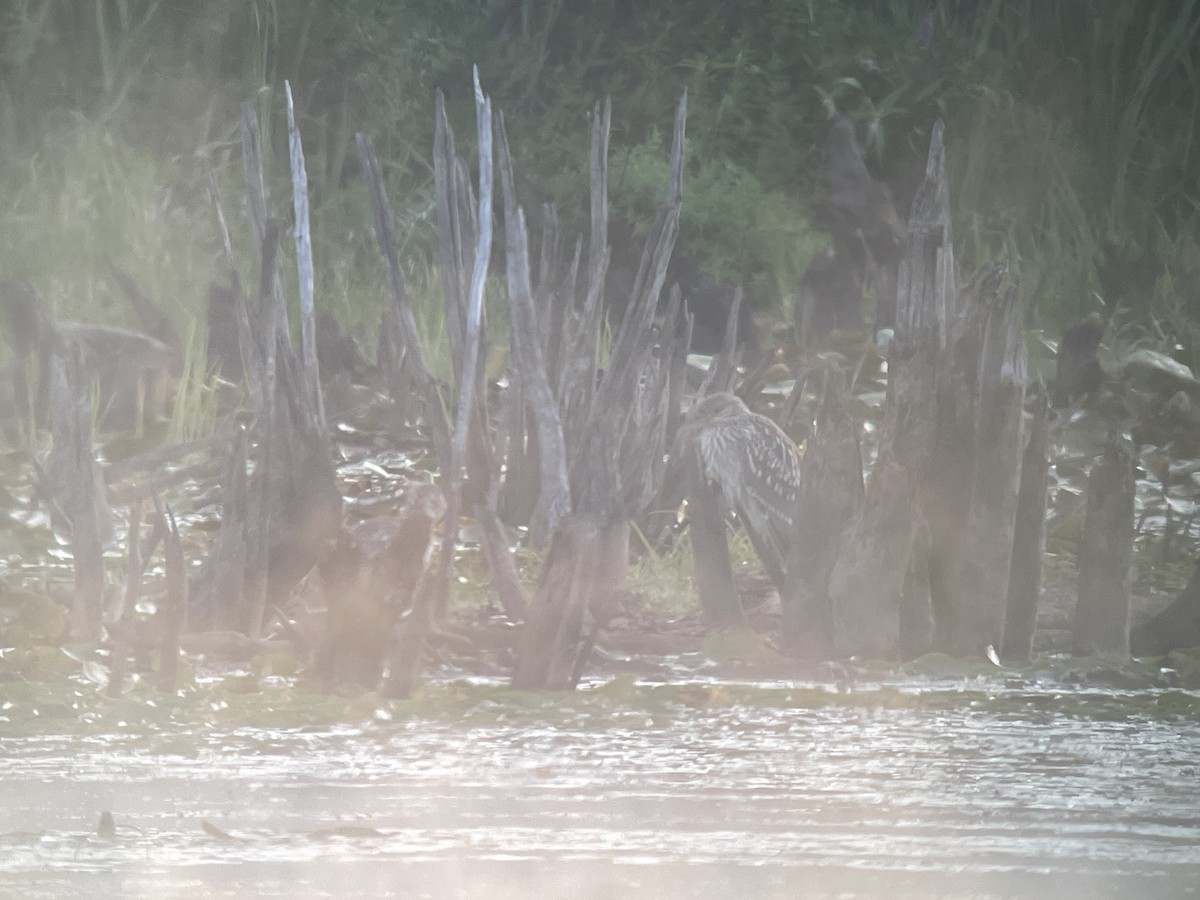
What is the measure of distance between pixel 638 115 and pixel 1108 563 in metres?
2.61

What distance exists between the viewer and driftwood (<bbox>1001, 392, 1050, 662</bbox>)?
362 centimetres

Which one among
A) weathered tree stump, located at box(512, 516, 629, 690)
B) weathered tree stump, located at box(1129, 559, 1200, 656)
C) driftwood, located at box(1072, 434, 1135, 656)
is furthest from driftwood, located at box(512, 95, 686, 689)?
weathered tree stump, located at box(1129, 559, 1200, 656)

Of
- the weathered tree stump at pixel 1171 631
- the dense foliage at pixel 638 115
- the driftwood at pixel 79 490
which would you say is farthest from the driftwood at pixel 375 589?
the dense foliage at pixel 638 115

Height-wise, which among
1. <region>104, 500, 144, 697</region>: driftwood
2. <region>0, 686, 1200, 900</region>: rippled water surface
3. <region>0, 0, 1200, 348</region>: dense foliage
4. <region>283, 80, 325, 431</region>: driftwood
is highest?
<region>0, 0, 1200, 348</region>: dense foliage

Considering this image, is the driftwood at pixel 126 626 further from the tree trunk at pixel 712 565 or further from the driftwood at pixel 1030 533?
the driftwood at pixel 1030 533

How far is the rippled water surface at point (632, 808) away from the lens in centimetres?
241

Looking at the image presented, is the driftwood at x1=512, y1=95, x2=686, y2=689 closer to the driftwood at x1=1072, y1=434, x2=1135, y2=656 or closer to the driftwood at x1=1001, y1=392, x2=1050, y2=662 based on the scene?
the driftwood at x1=1001, y1=392, x2=1050, y2=662

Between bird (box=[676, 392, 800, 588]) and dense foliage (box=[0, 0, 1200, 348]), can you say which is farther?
dense foliage (box=[0, 0, 1200, 348])

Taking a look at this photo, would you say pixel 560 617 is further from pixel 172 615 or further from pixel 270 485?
pixel 270 485

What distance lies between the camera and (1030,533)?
3658 mm

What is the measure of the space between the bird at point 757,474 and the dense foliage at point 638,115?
172cm

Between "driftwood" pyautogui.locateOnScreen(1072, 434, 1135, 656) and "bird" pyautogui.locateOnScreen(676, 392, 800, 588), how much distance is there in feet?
1.93

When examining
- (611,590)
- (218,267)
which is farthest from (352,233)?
(611,590)

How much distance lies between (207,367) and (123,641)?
2.47m
